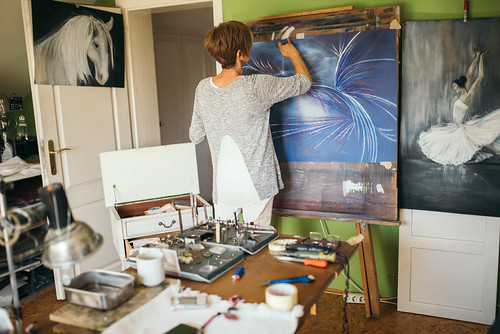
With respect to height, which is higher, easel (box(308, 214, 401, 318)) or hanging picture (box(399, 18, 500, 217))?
hanging picture (box(399, 18, 500, 217))

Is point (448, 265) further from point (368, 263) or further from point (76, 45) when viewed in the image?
point (76, 45)

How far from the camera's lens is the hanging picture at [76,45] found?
264cm

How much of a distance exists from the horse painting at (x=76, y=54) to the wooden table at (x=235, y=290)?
172 centimetres

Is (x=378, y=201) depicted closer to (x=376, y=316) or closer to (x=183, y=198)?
(x=376, y=316)

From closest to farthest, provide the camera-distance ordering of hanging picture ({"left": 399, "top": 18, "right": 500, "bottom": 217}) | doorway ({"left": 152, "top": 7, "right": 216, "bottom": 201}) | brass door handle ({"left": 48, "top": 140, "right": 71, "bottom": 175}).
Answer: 1. hanging picture ({"left": 399, "top": 18, "right": 500, "bottom": 217})
2. brass door handle ({"left": 48, "top": 140, "right": 71, "bottom": 175})
3. doorway ({"left": 152, "top": 7, "right": 216, "bottom": 201})

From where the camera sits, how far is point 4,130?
3.31 metres

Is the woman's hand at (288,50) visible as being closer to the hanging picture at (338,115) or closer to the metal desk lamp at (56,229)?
the hanging picture at (338,115)

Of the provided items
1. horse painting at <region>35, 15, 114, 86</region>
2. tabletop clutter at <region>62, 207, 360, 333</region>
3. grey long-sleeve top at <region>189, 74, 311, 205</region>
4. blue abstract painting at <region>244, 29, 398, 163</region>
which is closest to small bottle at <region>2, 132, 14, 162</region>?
horse painting at <region>35, 15, 114, 86</region>

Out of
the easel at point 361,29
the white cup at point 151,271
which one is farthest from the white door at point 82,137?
the white cup at point 151,271

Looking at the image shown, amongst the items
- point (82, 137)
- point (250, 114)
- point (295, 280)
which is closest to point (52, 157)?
point (82, 137)

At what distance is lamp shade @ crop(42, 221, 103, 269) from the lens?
1057mm

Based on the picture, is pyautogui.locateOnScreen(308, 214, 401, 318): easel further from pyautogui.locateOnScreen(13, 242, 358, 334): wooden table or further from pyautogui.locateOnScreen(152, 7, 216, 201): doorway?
pyautogui.locateOnScreen(152, 7, 216, 201): doorway

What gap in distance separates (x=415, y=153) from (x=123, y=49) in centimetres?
214

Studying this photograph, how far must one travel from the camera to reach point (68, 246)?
3.51 feet
